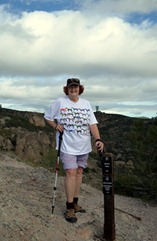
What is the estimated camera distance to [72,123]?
5.84 m

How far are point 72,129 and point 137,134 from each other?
4375 millimetres

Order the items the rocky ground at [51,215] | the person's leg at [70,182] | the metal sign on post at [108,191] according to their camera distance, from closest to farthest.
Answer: the rocky ground at [51,215] < the metal sign on post at [108,191] < the person's leg at [70,182]

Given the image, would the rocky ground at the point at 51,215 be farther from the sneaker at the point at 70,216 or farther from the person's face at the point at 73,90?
the person's face at the point at 73,90

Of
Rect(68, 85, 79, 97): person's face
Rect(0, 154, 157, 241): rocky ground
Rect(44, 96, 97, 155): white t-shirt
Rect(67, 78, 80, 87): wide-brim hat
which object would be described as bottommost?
Rect(0, 154, 157, 241): rocky ground

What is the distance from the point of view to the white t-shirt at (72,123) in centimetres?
582

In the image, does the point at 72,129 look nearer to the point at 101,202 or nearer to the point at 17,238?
the point at 17,238

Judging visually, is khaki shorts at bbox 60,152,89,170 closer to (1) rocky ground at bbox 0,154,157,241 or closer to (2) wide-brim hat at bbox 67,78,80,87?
(1) rocky ground at bbox 0,154,157,241

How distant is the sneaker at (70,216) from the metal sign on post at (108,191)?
1.74ft

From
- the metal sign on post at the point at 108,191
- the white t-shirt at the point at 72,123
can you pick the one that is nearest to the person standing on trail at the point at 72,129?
the white t-shirt at the point at 72,123

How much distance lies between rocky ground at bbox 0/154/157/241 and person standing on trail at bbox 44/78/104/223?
33 centimetres

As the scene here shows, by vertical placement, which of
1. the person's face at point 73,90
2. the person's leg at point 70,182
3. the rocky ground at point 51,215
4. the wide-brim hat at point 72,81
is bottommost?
the rocky ground at point 51,215

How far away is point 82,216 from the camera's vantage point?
6.34 m

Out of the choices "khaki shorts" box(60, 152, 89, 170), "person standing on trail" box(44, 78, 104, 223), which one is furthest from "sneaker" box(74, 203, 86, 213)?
"khaki shorts" box(60, 152, 89, 170)

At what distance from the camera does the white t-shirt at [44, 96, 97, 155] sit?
582 centimetres
